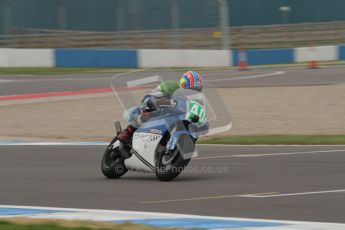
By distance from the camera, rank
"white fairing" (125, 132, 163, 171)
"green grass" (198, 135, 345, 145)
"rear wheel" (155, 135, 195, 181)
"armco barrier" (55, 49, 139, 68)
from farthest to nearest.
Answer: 1. "armco barrier" (55, 49, 139, 68)
2. "green grass" (198, 135, 345, 145)
3. "white fairing" (125, 132, 163, 171)
4. "rear wheel" (155, 135, 195, 181)

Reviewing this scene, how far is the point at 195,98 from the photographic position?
33.1 feet

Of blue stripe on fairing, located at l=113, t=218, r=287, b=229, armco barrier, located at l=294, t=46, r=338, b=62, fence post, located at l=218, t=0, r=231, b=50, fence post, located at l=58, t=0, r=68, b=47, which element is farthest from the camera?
armco barrier, located at l=294, t=46, r=338, b=62

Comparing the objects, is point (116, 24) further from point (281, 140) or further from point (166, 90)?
point (166, 90)

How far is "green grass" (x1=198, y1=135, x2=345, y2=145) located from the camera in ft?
46.8

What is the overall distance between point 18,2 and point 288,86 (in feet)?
47.9

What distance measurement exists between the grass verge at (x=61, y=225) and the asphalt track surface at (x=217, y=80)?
1819 cm

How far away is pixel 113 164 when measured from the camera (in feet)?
34.9

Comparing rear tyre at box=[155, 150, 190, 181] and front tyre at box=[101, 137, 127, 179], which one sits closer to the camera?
rear tyre at box=[155, 150, 190, 181]

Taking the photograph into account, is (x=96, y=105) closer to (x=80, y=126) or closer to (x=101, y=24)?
(x=80, y=126)

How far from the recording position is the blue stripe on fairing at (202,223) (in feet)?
23.5

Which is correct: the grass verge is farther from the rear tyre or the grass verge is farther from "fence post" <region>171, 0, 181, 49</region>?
"fence post" <region>171, 0, 181, 49</region>

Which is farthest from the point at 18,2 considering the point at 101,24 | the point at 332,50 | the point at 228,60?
the point at 332,50

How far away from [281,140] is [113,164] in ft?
15.6

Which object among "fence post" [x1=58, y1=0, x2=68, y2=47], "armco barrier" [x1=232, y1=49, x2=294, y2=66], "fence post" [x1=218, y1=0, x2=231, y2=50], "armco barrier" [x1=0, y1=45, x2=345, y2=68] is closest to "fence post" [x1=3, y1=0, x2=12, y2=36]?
"armco barrier" [x1=0, y1=45, x2=345, y2=68]
